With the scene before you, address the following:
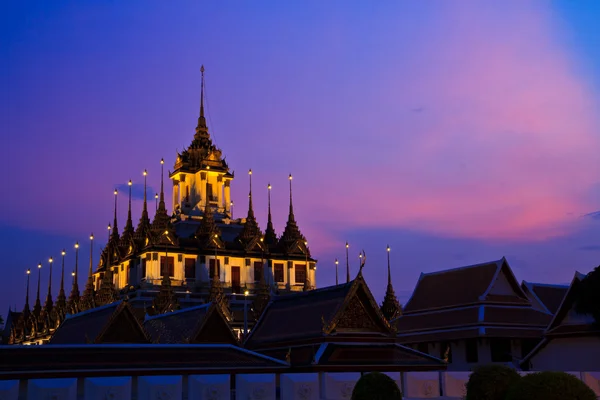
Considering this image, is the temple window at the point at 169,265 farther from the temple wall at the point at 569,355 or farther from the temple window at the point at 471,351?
the temple wall at the point at 569,355

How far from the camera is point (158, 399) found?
23781 mm

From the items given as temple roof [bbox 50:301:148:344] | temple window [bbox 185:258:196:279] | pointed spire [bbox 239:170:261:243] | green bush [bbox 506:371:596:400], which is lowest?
green bush [bbox 506:371:596:400]

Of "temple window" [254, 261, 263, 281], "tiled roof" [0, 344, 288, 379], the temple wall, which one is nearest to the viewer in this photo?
"tiled roof" [0, 344, 288, 379]

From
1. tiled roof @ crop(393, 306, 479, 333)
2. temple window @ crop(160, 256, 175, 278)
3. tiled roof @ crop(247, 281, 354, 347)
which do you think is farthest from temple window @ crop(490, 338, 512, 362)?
temple window @ crop(160, 256, 175, 278)

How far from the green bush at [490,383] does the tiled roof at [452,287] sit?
81.7 feet

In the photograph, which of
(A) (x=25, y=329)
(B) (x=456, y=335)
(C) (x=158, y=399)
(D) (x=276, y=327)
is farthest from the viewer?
(A) (x=25, y=329)

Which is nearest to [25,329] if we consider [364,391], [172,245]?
[172,245]

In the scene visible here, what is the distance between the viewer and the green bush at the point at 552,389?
17.5m

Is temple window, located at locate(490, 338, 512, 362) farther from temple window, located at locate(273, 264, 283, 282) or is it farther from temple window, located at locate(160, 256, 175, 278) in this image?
temple window, located at locate(273, 264, 283, 282)

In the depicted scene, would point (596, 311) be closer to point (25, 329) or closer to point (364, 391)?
point (364, 391)

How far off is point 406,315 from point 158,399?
30588mm

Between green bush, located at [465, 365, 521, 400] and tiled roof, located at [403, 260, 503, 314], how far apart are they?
2490 cm

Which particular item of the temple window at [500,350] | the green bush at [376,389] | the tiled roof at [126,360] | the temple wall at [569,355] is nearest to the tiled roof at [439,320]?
the temple window at [500,350]

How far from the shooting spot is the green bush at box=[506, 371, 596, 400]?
691 inches
